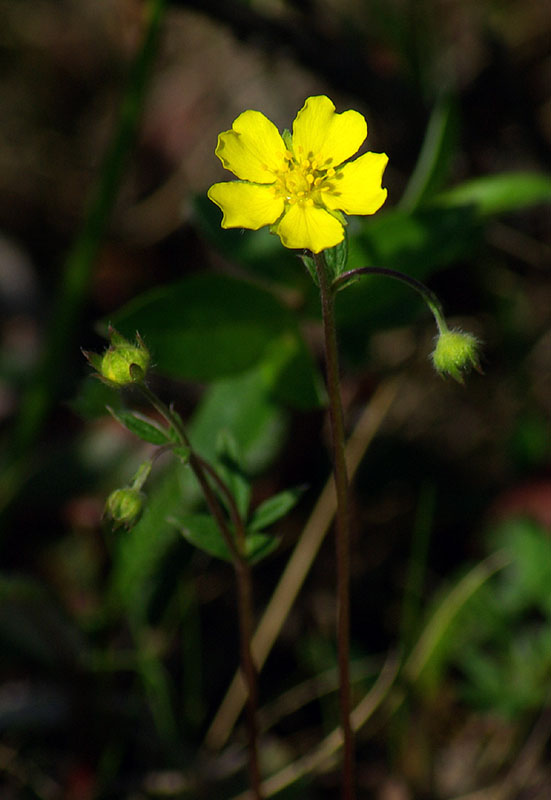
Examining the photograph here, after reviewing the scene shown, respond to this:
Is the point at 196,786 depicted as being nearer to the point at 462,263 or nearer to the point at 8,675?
the point at 8,675

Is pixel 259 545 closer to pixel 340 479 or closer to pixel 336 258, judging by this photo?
pixel 340 479

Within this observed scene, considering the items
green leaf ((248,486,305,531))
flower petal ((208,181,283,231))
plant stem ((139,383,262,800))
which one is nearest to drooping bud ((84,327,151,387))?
plant stem ((139,383,262,800))

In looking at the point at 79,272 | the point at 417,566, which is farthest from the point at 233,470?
the point at 79,272

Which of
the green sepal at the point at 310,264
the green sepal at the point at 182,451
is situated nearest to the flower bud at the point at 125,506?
the green sepal at the point at 182,451

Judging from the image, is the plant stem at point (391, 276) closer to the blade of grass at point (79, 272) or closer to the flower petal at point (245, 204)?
the flower petal at point (245, 204)

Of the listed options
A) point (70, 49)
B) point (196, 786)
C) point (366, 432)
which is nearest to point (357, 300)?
point (366, 432)

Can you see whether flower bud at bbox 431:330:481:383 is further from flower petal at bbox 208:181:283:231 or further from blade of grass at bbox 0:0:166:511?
blade of grass at bbox 0:0:166:511
